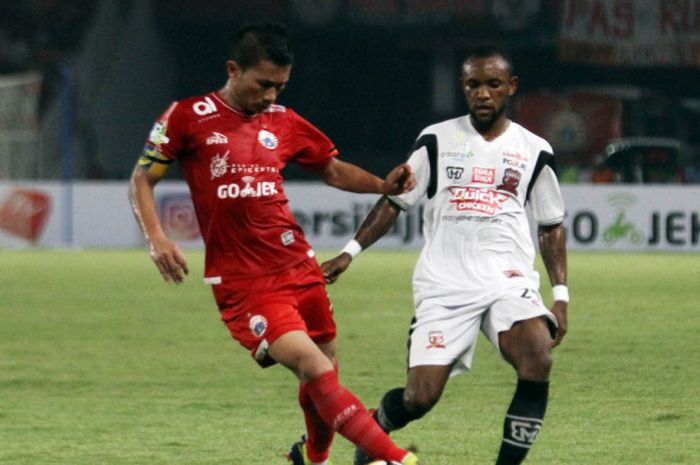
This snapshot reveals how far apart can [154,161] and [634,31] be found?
27.1m

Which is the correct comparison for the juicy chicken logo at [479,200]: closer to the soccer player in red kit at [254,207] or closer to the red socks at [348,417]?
the soccer player in red kit at [254,207]

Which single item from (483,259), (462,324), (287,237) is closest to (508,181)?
(483,259)

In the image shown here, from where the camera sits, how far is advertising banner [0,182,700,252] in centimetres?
2356

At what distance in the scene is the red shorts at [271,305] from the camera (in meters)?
6.50

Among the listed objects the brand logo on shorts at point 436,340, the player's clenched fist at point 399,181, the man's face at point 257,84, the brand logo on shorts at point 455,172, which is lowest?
the brand logo on shorts at point 436,340

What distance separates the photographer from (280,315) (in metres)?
6.50

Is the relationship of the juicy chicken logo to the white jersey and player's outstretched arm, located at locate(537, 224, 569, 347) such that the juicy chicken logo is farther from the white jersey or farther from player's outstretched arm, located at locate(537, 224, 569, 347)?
player's outstretched arm, located at locate(537, 224, 569, 347)

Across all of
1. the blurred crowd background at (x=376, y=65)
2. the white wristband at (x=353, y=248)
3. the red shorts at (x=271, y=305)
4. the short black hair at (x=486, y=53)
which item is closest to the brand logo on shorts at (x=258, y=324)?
the red shorts at (x=271, y=305)

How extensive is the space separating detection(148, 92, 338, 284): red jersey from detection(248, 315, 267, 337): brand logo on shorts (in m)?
0.18

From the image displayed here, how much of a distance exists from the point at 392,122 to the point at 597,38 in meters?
4.74

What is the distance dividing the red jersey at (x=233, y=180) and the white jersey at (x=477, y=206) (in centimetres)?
65

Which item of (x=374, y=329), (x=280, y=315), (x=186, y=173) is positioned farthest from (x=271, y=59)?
(x=374, y=329)

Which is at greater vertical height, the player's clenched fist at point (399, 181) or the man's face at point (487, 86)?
the man's face at point (487, 86)

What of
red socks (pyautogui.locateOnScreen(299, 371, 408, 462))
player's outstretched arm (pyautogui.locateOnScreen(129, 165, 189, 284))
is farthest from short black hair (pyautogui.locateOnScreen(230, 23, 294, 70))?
red socks (pyautogui.locateOnScreen(299, 371, 408, 462))
